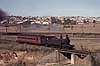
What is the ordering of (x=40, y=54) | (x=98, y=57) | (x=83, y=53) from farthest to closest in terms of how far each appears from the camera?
(x=40, y=54)
(x=83, y=53)
(x=98, y=57)

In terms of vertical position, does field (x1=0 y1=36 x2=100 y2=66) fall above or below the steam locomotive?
below

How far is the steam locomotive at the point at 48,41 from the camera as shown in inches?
1919

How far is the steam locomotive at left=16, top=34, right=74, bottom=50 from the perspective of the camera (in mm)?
48750

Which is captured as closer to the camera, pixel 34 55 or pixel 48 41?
pixel 34 55

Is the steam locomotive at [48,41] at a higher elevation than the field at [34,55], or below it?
higher

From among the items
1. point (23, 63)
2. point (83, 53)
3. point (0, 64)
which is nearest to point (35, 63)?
point (23, 63)

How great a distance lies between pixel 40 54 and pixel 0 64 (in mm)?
6811

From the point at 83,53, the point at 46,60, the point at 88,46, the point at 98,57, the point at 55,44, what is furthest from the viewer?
the point at 88,46

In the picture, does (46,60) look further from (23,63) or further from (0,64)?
(0,64)

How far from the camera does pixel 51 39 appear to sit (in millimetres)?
51312

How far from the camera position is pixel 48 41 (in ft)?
169

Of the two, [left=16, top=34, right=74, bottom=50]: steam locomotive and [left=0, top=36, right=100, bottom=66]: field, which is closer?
[left=0, top=36, right=100, bottom=66]: field

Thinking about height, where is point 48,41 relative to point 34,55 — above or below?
above

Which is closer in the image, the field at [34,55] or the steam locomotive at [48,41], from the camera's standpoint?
the field at [34,55]
